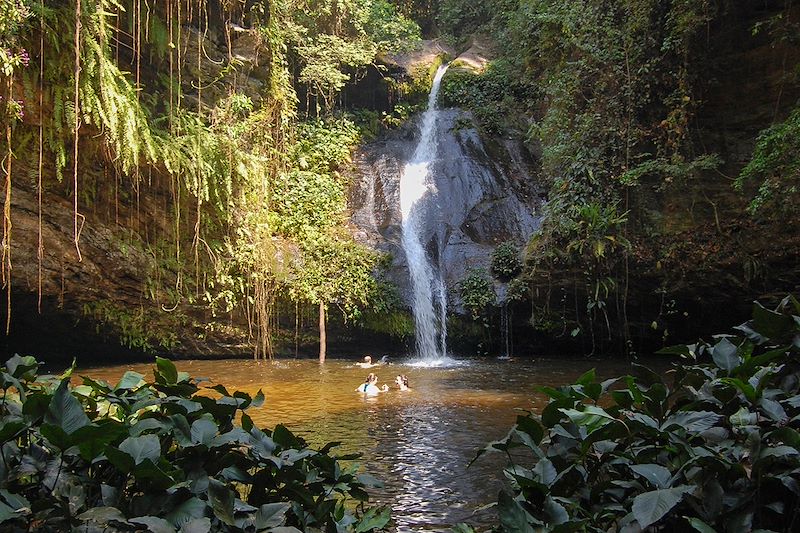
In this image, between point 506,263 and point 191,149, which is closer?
point 191,149

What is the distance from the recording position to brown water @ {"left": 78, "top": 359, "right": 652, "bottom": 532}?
14.9ft

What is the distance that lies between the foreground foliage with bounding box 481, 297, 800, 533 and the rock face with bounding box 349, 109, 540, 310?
11014 mm

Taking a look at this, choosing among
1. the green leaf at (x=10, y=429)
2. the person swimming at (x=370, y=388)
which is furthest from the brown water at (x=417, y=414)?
the green leaf at (x=10, y=429)

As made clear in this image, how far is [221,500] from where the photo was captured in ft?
6.50

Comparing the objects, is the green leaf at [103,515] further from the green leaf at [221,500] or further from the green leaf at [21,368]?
the green leaf at [21,368]

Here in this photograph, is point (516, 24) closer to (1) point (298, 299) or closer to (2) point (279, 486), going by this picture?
(1) point (298, 299)

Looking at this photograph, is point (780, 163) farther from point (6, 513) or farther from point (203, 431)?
point (6, 513)

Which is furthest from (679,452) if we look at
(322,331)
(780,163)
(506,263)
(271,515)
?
(506,263)

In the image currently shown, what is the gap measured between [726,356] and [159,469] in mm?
2180

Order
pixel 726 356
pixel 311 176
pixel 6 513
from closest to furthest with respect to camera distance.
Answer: pixel 6 513 → pixel 726 356 → pixel 311 176

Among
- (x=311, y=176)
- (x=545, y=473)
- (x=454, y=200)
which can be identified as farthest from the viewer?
(x=454, y=200)

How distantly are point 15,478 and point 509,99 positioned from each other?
57.9ft

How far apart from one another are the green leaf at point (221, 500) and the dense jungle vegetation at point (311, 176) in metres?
7.42

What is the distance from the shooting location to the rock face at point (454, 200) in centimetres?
1443
